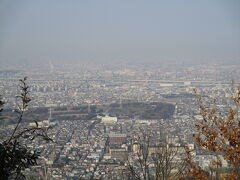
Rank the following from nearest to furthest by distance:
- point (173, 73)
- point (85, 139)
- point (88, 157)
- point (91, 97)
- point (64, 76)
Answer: point (88, 157), point (85, 139), point (91, 97), point (64, 76), point (173, 73)

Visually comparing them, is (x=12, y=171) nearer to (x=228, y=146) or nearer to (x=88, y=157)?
(x=228, y=146)

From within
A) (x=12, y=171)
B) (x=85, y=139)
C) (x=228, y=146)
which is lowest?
(x=85, y=139)

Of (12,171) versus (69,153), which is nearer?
(12,171)

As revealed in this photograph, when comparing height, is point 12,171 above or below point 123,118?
above

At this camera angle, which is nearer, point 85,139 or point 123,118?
point 85,139

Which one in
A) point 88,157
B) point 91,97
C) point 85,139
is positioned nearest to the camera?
point 88,157

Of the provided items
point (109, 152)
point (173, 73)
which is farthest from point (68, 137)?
point (173, 73)

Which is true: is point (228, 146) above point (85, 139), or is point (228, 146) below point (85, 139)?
above

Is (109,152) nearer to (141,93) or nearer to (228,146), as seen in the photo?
(228,146)

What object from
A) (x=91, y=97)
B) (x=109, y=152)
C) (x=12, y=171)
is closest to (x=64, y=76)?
(x=91, y=97)
